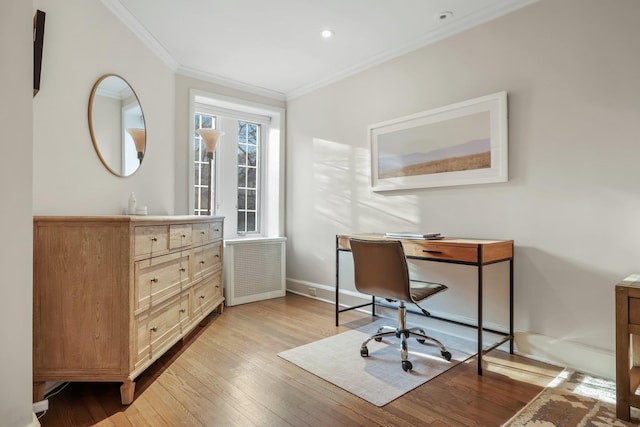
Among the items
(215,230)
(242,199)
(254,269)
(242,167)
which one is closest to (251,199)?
(242,199)

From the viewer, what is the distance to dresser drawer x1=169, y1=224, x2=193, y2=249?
8.24 ft

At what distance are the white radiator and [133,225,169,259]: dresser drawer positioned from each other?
5.24ft

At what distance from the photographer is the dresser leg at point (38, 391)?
189cm

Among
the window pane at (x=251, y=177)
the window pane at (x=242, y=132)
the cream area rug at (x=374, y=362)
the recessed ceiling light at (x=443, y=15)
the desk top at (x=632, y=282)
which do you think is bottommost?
the cream area rug at (x=374, y=362)

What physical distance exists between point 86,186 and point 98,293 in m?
0.83

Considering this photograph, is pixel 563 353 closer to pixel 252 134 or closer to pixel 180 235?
pixel 180 235

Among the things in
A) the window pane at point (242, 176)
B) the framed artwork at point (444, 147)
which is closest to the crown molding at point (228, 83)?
the window pane at point (242, 176)

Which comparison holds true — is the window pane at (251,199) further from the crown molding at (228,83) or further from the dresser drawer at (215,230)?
the crown molding at (228,83)

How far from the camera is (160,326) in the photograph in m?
2.36

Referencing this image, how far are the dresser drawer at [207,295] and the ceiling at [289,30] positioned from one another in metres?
2.15

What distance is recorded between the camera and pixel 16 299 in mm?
1412

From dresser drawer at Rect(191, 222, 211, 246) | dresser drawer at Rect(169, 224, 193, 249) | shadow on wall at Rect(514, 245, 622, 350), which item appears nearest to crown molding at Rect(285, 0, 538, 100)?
shadow on wall at Rect(514, 245, 622, 350)

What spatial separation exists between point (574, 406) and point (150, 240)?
254 cm

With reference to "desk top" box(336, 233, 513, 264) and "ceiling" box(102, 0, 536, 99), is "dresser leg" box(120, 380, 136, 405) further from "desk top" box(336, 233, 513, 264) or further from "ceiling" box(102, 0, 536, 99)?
"ceiling" box(102, 0, 536, 99)
